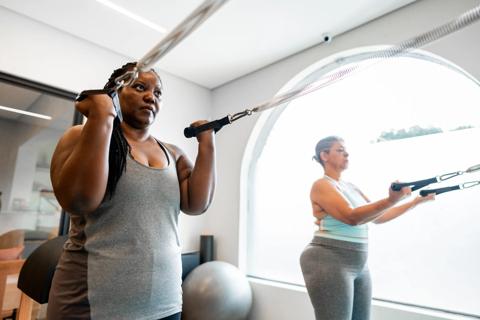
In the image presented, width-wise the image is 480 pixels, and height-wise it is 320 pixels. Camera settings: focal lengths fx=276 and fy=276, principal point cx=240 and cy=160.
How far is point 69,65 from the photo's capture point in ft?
6.94

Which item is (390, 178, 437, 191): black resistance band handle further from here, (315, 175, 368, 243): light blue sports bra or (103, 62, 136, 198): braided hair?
(103, 62, 136, 198): braided hair

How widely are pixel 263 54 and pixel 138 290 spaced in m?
2.16

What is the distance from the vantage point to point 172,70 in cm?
270

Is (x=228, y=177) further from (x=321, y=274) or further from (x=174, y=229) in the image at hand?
(x=174, y=229)

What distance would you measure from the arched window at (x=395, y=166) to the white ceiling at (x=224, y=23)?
11.3 inches

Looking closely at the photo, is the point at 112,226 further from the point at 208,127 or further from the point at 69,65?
the point at 69,65

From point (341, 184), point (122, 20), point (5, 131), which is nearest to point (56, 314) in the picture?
point (341, 184)

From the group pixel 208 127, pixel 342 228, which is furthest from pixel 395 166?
pixel 208 127

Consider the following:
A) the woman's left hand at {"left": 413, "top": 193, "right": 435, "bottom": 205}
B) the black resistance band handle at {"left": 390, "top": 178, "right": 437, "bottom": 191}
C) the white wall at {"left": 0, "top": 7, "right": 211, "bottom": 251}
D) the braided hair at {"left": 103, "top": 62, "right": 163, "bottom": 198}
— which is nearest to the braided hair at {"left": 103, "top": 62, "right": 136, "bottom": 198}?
the braided hair at {"left": 103, "top": 62, "right": 163, "bottom": 198}

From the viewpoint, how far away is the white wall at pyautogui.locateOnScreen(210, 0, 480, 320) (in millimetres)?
1575

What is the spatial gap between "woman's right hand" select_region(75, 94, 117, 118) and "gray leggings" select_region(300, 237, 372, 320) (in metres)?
1.14

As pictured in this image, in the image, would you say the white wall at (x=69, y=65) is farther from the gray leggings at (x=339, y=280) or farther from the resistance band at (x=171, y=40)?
the resistance band at (x=171, y=40)

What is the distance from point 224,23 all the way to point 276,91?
29.4 inches

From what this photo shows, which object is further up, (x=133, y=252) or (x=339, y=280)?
(x=133, y=252)
